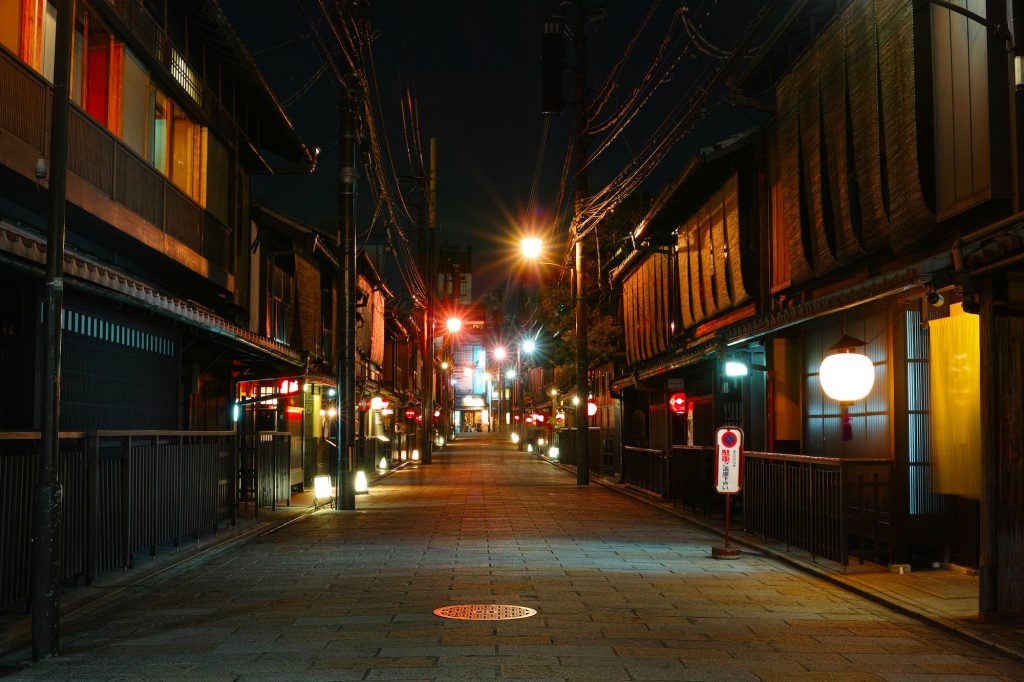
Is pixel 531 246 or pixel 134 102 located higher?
pixel 531 246

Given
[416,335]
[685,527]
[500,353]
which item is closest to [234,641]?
[685,527]

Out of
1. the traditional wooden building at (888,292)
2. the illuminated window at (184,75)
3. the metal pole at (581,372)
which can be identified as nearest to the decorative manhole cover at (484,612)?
the traditional wooden building at (888,292)

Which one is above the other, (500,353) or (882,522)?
(500,353)

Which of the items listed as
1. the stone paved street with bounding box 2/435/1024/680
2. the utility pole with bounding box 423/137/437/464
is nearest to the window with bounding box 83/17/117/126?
the stone paved street with bounding box 2/435/1024/680

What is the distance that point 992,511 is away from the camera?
10266 mm

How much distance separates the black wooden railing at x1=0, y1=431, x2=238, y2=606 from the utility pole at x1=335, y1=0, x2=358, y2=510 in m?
6.20

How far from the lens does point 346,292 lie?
24484mm

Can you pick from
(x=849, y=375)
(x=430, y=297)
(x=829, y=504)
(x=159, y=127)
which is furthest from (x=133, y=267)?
(x=430, y=297)

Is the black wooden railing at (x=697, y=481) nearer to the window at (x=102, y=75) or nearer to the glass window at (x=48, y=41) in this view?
the window at (x=102, y=75)

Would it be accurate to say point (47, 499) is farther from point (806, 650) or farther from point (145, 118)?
point (145, 118)

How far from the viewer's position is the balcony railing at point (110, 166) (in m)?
12.5

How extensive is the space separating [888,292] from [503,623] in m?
5.97

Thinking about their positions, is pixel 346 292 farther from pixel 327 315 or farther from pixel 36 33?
pixel 327 315

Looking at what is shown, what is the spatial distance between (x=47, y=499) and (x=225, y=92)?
1676cm
